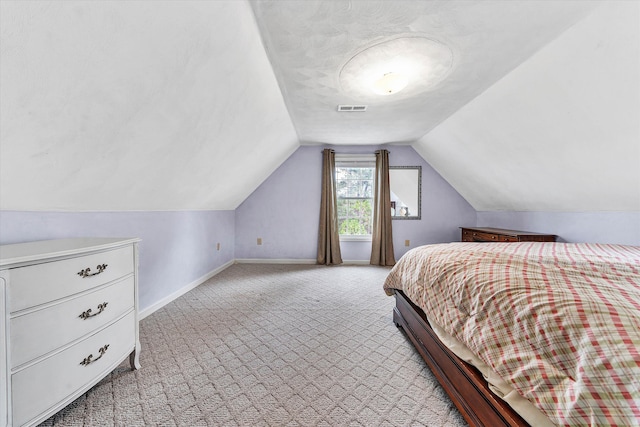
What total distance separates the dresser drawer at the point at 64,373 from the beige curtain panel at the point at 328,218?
10.2ft

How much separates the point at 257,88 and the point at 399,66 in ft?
3.73

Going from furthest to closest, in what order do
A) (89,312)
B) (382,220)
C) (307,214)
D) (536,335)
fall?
(307,214) → (382,220) → (89,312) → (536,335)

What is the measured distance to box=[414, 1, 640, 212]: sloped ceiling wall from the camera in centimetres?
143

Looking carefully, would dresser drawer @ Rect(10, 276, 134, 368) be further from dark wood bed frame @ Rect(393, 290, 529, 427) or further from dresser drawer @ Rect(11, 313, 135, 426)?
dark wood bed frame @ Rect(393, 290, 529, 427)

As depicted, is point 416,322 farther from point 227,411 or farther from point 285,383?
point 227,411

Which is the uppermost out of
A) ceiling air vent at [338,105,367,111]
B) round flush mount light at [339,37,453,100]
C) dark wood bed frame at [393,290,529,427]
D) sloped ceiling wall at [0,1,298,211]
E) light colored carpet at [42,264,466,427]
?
ceiling air vent at [338,105,367,111]

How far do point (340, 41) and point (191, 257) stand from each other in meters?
2.81

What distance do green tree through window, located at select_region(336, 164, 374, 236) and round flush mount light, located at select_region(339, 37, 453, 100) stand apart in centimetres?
226

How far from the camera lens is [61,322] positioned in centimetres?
106

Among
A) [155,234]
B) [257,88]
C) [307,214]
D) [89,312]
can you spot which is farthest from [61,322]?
[307,214]

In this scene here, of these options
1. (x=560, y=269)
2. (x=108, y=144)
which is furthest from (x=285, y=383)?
(x=108, y=144)

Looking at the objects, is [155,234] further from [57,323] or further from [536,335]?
[536,335]

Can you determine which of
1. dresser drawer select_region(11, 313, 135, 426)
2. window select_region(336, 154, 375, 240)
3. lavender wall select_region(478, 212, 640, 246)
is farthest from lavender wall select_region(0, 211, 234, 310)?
lavender wall select_region(478, 212, 640, 246)

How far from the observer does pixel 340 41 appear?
1.62m
